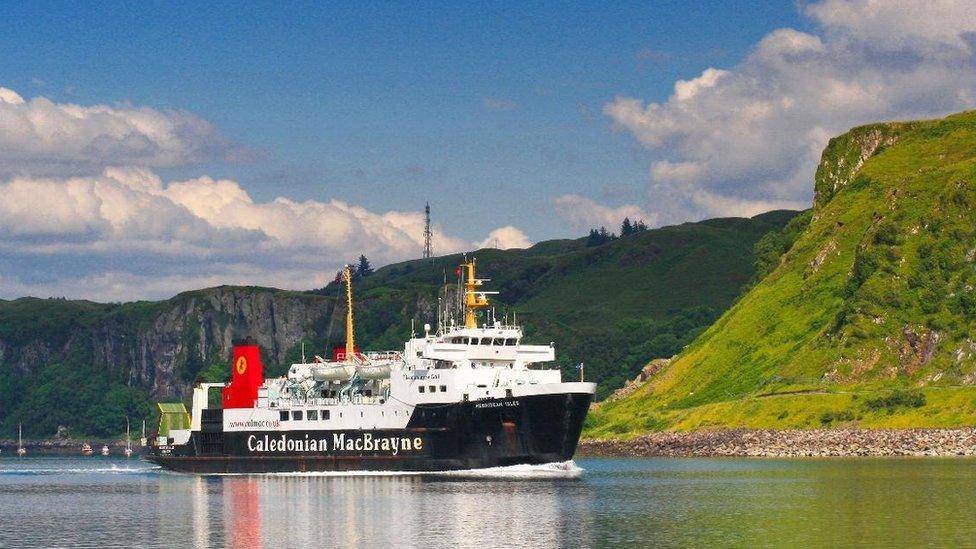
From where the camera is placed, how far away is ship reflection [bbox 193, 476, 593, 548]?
75.8 meters

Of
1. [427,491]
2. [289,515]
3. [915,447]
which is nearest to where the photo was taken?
[289,515]

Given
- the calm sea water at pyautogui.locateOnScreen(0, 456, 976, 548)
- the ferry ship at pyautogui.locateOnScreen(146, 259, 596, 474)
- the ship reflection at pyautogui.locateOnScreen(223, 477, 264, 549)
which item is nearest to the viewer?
the calm sea water at pyautogui.locateOnScreen(0, 456, 976, 548)

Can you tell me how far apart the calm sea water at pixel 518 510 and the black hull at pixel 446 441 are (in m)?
1.71

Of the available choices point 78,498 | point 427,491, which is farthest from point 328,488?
point 78,498

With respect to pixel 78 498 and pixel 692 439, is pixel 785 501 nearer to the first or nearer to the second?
pixel 78 498

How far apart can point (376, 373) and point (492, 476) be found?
44.1 ft

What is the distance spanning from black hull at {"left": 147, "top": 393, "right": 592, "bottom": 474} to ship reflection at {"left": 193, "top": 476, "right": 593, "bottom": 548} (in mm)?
2989

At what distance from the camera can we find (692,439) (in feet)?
643

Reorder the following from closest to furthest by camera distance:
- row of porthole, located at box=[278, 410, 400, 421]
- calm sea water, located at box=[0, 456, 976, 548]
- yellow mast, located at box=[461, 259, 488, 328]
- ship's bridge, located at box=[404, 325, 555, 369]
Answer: calm sea water, located at box=[0, 456, 976, 548] → ship's bridge, located at box=[404, 325, 555, 369] → yellow mast, located at box=[461, 259, 488, 328] → row of porthole, located at box=[278, 410, 400, 421]

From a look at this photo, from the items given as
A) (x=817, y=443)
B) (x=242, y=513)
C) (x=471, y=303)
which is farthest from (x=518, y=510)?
(x=817, y=443)

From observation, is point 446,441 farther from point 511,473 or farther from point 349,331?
point 349,331

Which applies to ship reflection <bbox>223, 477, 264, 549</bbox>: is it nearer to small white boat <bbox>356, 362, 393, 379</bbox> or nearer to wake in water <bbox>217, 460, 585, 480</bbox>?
wake in water <bbox>217, 460, 585, 480</bbox>

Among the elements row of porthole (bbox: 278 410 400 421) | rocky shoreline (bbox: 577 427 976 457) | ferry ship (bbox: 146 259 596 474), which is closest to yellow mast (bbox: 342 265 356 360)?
ferry ship (bbox: 146 259 596 474)

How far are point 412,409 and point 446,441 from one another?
150 inches
